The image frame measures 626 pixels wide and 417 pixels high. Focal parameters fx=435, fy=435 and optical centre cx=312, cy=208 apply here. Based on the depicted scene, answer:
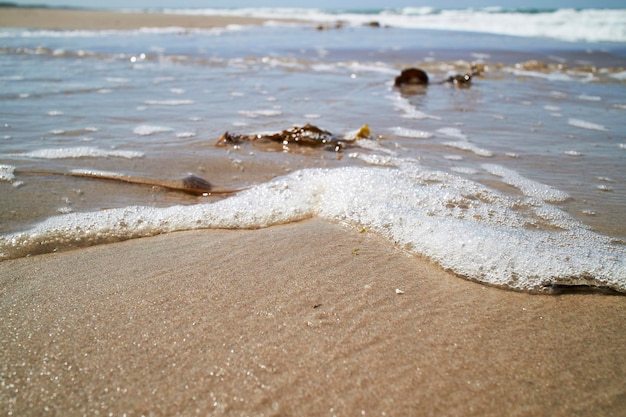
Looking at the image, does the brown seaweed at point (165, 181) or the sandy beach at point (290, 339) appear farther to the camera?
the brown seaweed at point (165, 181)

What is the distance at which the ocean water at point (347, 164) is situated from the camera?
6.82ft

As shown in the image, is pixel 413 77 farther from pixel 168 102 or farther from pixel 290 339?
pixel 290 339

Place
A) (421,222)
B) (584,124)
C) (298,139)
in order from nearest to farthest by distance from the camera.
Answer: (421,222) → (298,139) → (584,124)

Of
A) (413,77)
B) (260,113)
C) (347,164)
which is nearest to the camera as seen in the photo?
(347,164)

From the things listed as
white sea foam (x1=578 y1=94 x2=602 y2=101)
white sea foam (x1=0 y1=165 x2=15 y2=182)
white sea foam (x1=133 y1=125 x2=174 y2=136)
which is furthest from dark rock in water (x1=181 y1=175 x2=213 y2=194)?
white sea foam (x1=578 y1=94 x2=602 y2=101)

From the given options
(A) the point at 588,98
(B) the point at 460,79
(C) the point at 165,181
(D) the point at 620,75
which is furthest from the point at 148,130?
(D) the point at 620,75

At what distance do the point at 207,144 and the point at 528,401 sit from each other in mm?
2969

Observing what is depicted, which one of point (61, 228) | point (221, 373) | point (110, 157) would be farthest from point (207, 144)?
point (221, 373)

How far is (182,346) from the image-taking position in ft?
4.47

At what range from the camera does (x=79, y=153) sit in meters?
3.20

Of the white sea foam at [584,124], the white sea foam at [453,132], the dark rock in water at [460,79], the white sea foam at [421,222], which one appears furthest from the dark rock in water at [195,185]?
the dark rock in water at [460,79]

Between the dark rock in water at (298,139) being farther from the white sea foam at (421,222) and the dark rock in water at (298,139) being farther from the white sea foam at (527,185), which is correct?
the white sea foam at (527,185)

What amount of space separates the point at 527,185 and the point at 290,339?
2.07m

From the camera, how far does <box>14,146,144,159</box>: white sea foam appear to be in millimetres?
3127
